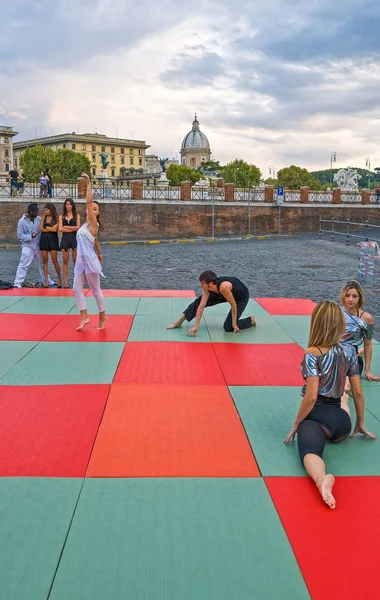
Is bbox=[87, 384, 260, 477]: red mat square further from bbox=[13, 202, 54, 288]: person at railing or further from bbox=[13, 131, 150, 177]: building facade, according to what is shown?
bbox=[13, 131, 150, 177]: building facade

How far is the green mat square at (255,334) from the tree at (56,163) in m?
85.0

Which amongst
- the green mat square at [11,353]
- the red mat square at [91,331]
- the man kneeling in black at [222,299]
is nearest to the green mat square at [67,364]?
the green mat square at [11,353]

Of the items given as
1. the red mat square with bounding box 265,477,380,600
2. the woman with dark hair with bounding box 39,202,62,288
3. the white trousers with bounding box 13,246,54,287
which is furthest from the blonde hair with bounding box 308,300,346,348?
the white trousers with bounding box 13,246,54,287

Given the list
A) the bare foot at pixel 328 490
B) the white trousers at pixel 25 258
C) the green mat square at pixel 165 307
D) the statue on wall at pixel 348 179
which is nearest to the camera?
the bare foot at pixel 328 490

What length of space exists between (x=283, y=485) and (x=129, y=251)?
848 inches

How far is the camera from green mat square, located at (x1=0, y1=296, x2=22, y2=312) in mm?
10570

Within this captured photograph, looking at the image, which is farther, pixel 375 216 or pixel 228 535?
pixel 375 216

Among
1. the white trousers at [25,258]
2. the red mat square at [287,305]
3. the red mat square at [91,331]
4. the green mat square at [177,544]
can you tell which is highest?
the white trousers at [25,258]

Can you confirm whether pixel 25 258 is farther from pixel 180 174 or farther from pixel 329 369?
pixel 180 174

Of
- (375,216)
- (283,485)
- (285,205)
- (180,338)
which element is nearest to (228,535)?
(283,485)

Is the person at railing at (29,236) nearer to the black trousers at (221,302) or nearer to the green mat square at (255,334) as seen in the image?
the green mat square at (255,334)

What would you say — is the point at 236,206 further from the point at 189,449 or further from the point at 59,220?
the point at 189,449

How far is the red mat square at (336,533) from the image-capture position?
3018mm

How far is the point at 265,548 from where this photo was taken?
3.30 meters
